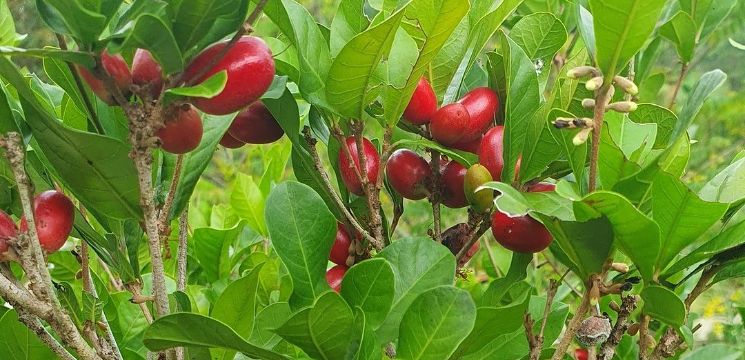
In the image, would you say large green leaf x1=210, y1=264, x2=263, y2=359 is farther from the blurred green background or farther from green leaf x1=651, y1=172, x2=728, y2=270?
the blurred green background

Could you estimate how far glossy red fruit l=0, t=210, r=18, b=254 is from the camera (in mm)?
814

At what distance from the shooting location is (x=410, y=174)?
1003 millimetres

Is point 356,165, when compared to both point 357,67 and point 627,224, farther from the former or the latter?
point 627,224

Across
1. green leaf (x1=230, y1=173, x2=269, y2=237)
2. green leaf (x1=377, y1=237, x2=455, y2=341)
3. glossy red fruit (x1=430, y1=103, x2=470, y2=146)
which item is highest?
glossy red fruit (x1=430, y1=103, x2=470, y2=146)

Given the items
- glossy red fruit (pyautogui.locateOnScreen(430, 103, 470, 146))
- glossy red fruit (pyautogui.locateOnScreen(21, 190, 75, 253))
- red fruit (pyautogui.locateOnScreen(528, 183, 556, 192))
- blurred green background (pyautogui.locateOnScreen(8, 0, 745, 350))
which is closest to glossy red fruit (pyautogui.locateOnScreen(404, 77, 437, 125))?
glossy red fruit (pyautogui.locateOnScreen(430, 103, 470, 146))

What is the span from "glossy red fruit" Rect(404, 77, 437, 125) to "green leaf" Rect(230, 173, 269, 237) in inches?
28.5

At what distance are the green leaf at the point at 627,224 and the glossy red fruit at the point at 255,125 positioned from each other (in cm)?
39

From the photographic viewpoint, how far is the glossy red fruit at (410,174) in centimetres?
100

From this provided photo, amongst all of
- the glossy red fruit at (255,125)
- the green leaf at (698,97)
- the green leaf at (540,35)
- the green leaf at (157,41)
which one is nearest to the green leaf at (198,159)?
the glossy red fruit at (255,125)

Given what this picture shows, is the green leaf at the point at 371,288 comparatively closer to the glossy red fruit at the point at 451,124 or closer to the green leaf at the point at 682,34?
the glossy red fruit at the point at 451,124

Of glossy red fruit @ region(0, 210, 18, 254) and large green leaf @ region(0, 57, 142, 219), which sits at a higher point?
large green leaf @ region(0, 57, 142, 219)

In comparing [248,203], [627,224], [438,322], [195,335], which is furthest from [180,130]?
[248,203]

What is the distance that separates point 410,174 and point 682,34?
2.26ft

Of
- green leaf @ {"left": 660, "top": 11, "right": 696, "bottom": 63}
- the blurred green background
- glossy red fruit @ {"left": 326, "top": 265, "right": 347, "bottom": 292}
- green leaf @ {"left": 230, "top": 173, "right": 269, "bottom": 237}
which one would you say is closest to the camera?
glossy red fruit @ {"left": 326, "top": 265, "right": 347, "bottom": 292}
